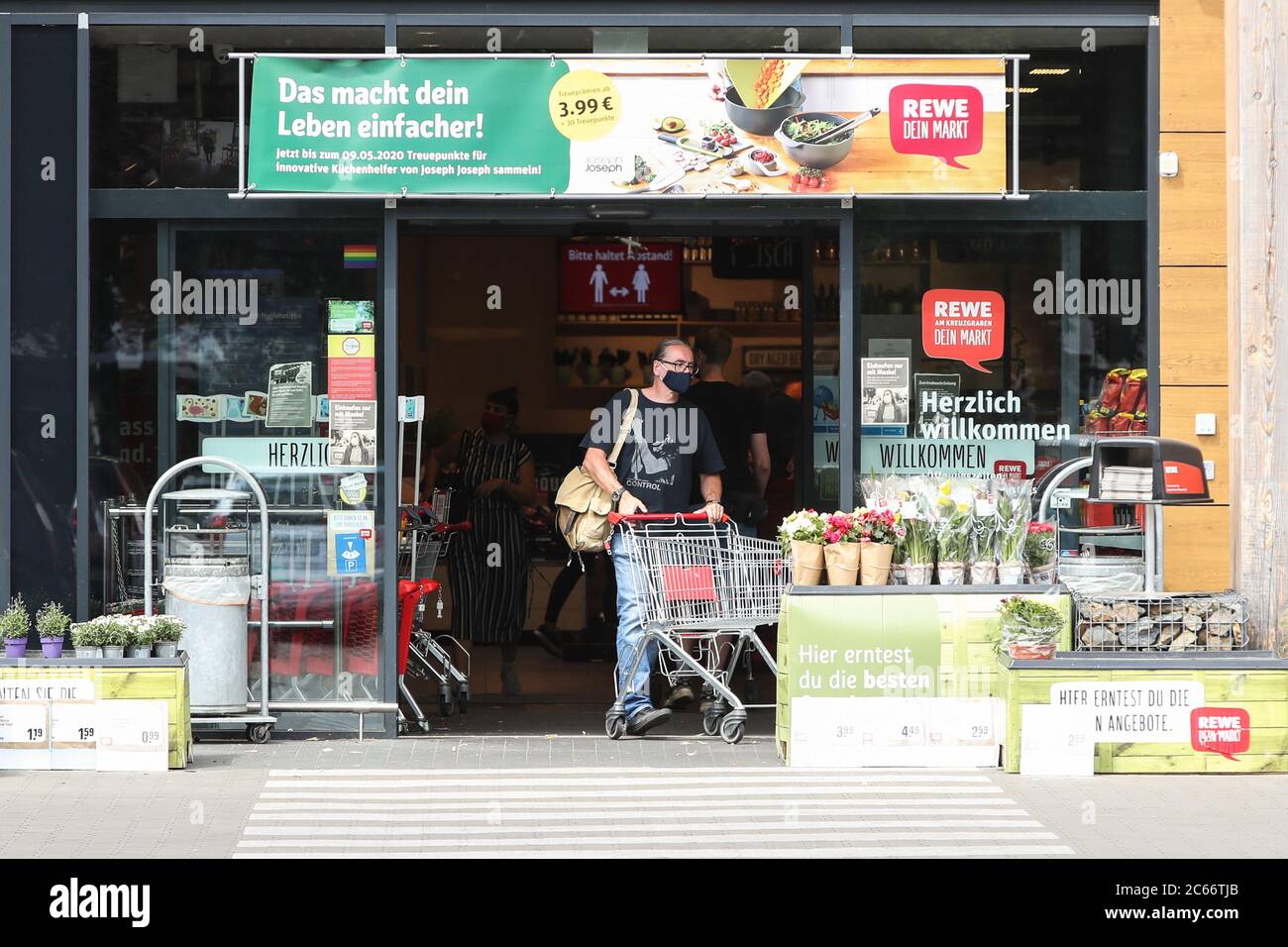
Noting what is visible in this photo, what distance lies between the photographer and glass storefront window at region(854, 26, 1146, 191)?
35.1ft

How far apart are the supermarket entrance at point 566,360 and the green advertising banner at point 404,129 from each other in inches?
41.5

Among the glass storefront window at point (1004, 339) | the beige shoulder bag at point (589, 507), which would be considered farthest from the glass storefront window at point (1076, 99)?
the beige shoulder bag at point (589, 507)

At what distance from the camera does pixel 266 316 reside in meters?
10.6

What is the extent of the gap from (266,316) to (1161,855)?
5.92 meters

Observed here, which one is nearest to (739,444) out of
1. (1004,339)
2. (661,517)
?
(661,517)

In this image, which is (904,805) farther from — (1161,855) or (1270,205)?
(1270,205)

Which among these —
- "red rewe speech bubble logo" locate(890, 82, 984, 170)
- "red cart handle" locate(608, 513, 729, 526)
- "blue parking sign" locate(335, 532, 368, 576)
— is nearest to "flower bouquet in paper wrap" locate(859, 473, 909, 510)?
"red cart handle" locate(608, 513, 729, 526)

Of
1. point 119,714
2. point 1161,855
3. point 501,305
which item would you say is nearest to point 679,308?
point 501,305

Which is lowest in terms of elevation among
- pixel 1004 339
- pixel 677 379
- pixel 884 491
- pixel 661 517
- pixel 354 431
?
pixel 661 517

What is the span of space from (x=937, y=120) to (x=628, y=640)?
138 inches

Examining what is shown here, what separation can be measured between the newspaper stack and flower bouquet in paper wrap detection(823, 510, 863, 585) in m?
1.34

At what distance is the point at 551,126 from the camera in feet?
33.9

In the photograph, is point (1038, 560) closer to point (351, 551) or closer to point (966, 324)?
point (966, 324)

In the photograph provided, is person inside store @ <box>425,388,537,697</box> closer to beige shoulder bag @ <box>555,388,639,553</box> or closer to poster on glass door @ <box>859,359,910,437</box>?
beige shoulder bag @ <box>555,388,639,553</box>
